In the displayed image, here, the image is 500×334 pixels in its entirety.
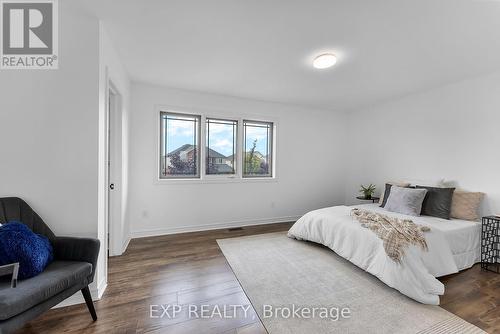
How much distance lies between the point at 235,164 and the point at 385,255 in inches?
109

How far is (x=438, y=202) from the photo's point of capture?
3051 mm

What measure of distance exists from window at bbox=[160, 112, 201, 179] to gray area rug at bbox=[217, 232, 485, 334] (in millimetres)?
1642

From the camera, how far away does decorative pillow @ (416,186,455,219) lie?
299 centimetres

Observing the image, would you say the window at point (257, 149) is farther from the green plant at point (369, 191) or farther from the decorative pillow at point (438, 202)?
the decorative pillow at point (438, 202)

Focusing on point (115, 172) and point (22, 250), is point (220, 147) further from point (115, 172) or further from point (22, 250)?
point (22, 250)

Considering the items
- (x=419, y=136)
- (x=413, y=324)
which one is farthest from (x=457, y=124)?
(x=413, y=324)

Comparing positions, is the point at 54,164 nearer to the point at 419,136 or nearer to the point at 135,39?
the point at 135,39

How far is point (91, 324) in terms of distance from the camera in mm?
1630

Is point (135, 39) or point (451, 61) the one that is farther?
point (451, 61)

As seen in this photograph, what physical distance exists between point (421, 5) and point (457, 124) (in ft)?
7.57

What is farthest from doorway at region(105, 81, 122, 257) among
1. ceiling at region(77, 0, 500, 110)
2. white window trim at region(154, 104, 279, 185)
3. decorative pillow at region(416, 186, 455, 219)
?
decorative pillow at region(416, 186, 455, 219)

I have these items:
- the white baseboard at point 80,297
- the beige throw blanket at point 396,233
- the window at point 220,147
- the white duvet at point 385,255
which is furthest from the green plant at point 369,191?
the white baseboard at point 80,297

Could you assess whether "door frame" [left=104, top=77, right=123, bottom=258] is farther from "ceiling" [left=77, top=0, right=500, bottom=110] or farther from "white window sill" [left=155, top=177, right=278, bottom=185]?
"white window sill" [left=155, top=177, right=278, bottom=185]

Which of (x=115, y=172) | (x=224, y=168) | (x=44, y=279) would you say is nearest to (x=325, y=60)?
(x=224, y=168)
